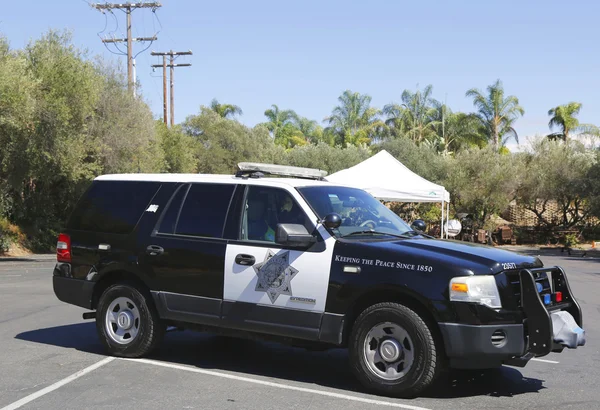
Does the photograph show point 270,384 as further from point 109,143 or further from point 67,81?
point 109,143

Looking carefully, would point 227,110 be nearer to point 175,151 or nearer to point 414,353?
point 175,151

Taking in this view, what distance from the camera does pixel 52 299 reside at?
1243 centimetres

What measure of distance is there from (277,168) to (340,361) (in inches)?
84.6

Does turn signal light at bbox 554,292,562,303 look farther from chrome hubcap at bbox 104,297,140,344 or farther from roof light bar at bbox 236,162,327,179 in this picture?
chrome hubcap at bbox 104,297,140,344

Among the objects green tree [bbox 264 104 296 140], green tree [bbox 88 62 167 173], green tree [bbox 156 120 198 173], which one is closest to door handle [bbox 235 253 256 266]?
green tree [bbox 88 62 167 173]

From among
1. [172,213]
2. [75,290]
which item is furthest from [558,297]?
[75,290]

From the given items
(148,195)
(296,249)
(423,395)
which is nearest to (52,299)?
(148,195)

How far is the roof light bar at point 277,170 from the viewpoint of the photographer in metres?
7.26

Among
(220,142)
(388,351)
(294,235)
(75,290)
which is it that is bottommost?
(388,351)

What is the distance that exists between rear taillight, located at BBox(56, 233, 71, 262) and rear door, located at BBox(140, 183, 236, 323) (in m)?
1.12

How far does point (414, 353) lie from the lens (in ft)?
19.2

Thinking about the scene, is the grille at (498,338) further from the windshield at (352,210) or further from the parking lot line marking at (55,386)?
the parking lot line marking at (55,386)

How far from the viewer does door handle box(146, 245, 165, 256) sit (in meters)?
7.19

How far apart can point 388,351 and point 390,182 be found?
18286 millimetres
